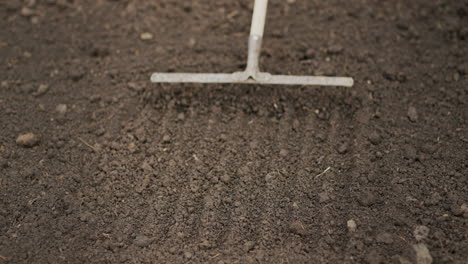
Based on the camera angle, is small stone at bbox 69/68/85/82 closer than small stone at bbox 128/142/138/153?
No

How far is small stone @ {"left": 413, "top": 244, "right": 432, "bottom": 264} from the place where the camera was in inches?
65.8

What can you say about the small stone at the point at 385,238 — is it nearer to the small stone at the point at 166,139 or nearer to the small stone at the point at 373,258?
the small stone at the point at 373,258

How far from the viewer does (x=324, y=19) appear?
8.42 feet

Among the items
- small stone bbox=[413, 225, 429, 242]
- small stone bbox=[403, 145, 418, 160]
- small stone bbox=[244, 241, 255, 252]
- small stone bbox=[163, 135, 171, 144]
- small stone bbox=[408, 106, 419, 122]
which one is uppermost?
small stone bbox=[408, 106, 419, 122]

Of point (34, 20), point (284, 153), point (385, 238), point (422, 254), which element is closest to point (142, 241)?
point (284, 153)

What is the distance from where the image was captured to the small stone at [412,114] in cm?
212

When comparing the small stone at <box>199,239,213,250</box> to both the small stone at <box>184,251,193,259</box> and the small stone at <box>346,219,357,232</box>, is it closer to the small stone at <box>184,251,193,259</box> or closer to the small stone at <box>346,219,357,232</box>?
the small stone at <box>184,251,193,259</box>

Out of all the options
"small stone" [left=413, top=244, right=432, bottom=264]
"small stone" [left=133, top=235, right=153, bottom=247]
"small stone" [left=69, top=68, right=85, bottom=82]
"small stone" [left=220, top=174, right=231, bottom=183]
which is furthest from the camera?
"small stone" [left=69, top=68, right=85, bottom=82]

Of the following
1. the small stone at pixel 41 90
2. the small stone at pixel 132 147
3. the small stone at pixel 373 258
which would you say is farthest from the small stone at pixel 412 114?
the small stone at pixel 41 90

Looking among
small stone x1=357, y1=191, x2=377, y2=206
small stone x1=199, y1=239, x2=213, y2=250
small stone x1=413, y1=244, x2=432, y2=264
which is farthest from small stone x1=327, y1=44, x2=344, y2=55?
small stone x1=199, y1=239, x2=213, y2=250

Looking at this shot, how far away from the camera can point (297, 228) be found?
1784 mm

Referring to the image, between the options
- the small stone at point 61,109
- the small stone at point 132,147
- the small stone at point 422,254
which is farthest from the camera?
the small stone at point 61,109

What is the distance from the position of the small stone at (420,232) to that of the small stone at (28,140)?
64.0 inches

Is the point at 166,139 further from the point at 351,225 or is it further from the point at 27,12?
the point at 27,12
